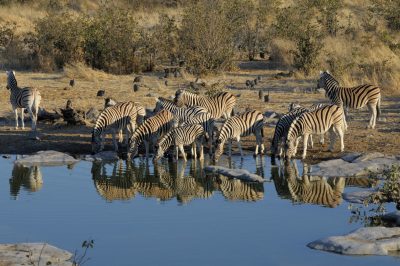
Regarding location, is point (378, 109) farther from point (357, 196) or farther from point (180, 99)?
point (357, 196)

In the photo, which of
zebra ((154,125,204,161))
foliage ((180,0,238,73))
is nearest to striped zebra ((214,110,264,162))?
zebra ((154,125,204,161))

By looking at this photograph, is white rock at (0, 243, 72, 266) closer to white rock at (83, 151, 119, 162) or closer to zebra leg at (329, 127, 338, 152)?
white rock at (83, 151, 119, 162)

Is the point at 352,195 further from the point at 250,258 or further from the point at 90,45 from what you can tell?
the point at 90,45

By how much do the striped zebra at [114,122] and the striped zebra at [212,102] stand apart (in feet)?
5.31

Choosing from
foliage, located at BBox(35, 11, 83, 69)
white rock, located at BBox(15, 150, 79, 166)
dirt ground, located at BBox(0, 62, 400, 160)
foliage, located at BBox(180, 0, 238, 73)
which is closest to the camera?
white rock, located at BBox(15, 150, 79, 166)

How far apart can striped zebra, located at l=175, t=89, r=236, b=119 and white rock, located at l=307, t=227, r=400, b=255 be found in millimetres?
9522

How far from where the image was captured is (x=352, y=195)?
15398 millimetres

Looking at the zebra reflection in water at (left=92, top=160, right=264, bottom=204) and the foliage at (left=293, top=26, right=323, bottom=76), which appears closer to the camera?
the zebra reflection in water at (left=92, top=160, right=264, bottom=204)

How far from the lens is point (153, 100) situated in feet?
83.5

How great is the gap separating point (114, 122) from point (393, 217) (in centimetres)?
810

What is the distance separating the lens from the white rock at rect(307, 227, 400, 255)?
39.0ft

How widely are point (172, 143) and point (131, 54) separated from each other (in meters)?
14.2

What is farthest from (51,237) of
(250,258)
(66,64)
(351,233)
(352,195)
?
(66,64)

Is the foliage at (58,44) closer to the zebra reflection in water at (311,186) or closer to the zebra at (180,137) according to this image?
the zebra at (180,137)
